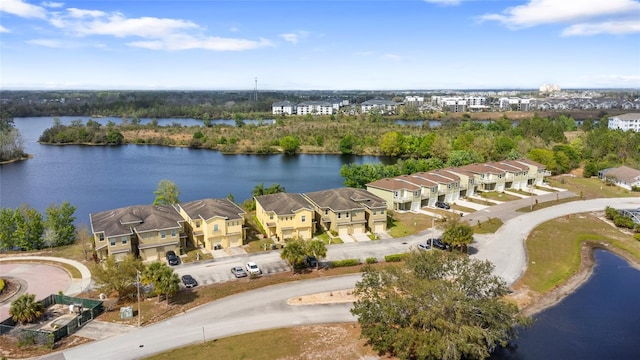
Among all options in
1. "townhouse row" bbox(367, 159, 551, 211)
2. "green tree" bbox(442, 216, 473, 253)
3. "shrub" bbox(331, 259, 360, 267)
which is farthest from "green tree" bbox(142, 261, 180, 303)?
"townhouse row" bbox(367, 159, 551, 211)

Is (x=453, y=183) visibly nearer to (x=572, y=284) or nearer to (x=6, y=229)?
(x=572, y=284)

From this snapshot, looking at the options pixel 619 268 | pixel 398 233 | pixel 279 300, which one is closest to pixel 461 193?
pixel 398 233

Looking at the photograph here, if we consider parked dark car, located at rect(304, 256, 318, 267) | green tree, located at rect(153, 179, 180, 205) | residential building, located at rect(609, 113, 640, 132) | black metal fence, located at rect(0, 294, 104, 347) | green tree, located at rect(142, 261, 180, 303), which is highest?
residential building, located at rect(609, 113, 640, 132)

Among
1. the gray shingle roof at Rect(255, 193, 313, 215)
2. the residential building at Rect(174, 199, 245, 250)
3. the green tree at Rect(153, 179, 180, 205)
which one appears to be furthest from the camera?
the green tree at Rect(153, 179, 180, 205)

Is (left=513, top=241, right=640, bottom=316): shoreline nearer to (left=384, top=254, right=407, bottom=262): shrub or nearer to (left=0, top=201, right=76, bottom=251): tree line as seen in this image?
(left=384, top=254, right=407, bottom=262): shrub

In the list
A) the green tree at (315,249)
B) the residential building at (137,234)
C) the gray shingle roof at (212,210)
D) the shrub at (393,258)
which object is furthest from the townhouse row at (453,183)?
the residential building at (137,234)

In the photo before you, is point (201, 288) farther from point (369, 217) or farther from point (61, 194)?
point (61, 194)

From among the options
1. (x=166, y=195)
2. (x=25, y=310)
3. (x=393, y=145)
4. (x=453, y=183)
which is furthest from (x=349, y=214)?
(x=393, y=145)
